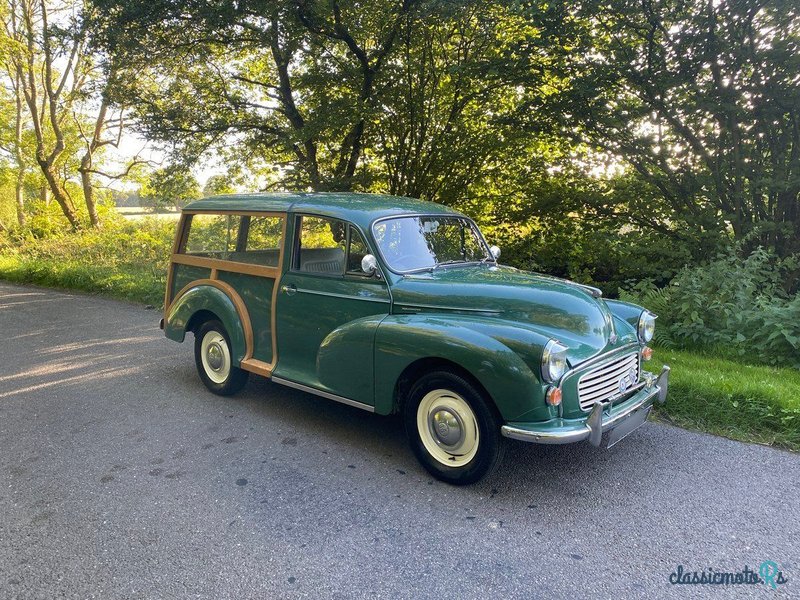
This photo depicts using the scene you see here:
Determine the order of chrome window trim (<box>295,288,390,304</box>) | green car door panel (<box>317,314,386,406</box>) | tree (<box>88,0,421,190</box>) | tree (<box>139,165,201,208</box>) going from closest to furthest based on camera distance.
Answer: green car door panel (<box>317,314,386,406</box>)
chrome window trim (<box>295,288,390,304</box>)
tree (<box>88,0,421,190</box>)
tree (<box>139,165,201,208</box>)

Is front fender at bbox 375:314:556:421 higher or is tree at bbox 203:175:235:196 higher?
tree at bbox 203:175:235:196

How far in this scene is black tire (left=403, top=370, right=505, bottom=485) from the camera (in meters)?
3.22

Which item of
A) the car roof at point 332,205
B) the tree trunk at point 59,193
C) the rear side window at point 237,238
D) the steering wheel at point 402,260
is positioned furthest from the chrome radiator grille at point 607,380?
the tree trunk at point 59,193

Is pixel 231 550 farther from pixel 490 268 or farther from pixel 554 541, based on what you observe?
pixel 490 268

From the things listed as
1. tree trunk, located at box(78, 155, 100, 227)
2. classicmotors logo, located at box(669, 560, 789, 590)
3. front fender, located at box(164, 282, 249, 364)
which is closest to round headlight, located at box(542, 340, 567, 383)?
classicmotors logo, located at box(669, 560, 789, 590)

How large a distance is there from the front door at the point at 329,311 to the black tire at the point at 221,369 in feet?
2.41

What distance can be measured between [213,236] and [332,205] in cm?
156

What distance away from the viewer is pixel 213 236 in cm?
518

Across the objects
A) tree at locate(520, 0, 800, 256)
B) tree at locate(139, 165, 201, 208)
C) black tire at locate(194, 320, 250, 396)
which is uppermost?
tree at locate(520, 0, 800, 256)

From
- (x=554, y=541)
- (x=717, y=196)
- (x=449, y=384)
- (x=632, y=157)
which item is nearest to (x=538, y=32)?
(x=632, y=157)

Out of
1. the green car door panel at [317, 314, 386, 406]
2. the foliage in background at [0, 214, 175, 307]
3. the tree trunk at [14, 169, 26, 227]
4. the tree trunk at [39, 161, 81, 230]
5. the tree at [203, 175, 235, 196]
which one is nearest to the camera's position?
the green car door panel at [317, 314, 386, 406]

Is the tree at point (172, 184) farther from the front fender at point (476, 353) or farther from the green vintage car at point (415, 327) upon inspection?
the front fender at point (476, 353)

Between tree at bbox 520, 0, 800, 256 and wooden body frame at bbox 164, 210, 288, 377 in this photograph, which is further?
tree at bbox 520, 0, 800, 256

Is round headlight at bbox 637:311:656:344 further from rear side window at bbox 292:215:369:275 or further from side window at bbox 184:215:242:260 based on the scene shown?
side window at bbox 184:215:242:260
